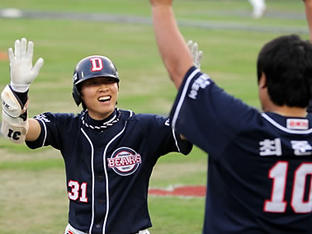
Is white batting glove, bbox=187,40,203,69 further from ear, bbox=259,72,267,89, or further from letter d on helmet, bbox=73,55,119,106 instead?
ear, bbox=259,72,267,89

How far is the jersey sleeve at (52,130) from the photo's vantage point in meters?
5.18

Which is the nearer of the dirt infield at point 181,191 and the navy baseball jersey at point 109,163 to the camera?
the navy baseball jersey at point 109,163

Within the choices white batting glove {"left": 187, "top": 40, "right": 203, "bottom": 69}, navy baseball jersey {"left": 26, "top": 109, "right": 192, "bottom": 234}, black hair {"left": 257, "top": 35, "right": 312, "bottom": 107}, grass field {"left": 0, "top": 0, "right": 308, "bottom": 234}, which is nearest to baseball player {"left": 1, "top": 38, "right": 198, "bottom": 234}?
navy baseball jersey {"left": 26, "top": 109, "right": 192, "bottom": 234}

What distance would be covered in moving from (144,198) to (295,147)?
2048mm

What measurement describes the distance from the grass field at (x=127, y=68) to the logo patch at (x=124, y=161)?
1.40 metres

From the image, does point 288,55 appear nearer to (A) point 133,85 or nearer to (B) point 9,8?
(A) point 133,85

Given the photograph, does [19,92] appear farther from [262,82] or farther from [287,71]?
[287,71]

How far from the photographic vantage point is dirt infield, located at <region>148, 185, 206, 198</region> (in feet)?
32.8

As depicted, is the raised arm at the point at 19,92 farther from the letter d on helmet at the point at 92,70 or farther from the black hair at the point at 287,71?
the black hair at the point at 287,71

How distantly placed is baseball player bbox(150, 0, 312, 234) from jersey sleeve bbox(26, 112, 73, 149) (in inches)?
78.6

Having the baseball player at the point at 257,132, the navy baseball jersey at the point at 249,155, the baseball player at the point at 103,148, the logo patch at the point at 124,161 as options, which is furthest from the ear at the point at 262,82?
the logo patch at the point at 124,161

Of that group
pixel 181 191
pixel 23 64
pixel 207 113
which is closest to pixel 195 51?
pixel 23 64

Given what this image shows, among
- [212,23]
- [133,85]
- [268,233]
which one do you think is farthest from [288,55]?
[212,23]

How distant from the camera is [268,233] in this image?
336 cm
